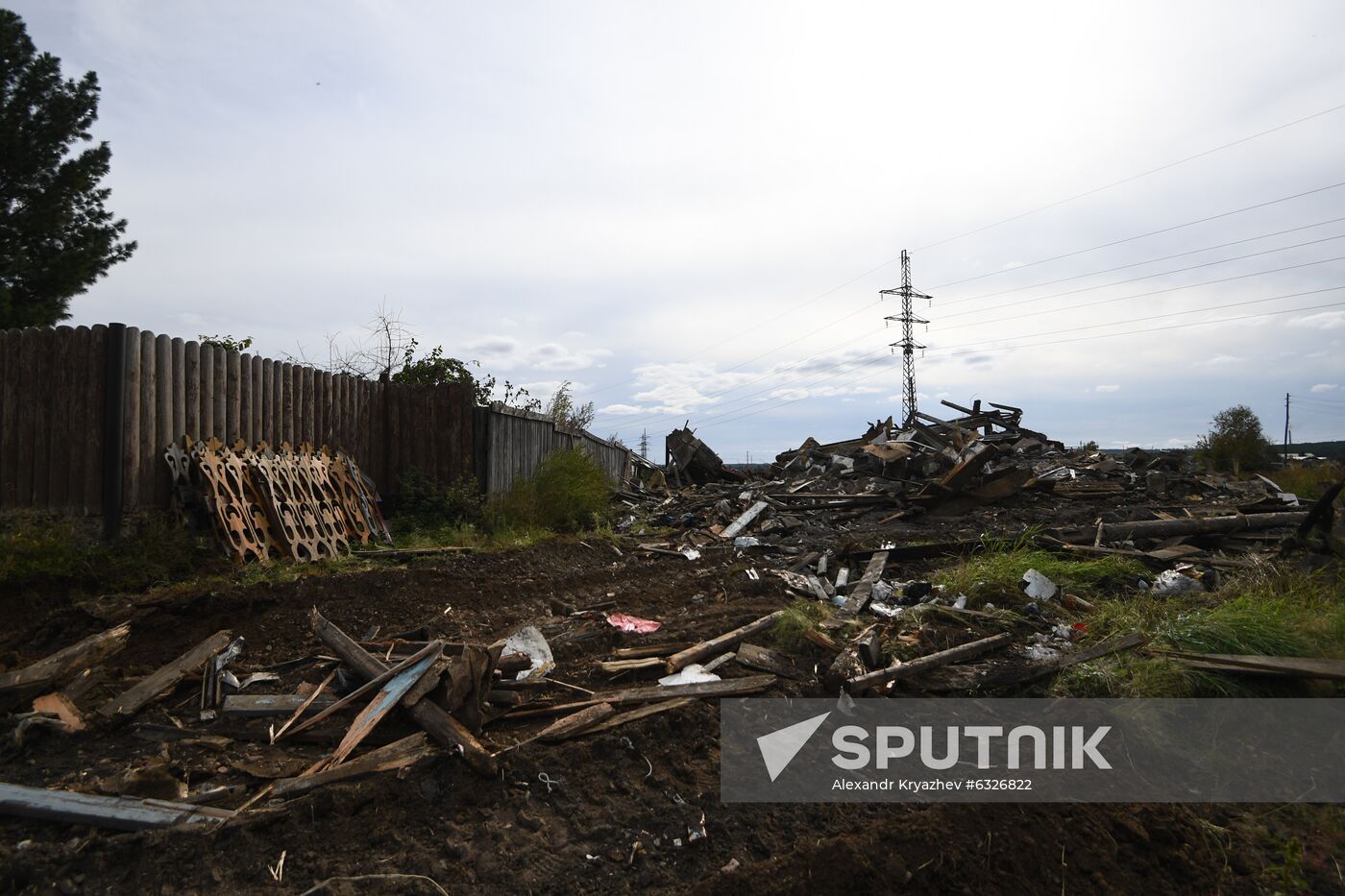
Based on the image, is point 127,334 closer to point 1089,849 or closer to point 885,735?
point 885,735

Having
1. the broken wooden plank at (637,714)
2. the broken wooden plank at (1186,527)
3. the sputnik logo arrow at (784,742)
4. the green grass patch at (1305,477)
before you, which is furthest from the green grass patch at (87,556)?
the green grass patch at (1305,477)

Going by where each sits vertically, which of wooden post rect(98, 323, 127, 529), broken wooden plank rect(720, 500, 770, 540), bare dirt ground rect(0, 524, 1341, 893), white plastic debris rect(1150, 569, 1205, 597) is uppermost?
wooden post rect(98, 323, 127, 529)

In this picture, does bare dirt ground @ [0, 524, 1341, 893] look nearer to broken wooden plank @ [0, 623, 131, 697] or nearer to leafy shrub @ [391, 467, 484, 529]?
broken wooden plank @ [0, 623, 131, 697]

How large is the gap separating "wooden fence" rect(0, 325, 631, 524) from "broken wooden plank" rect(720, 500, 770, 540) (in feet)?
15.8

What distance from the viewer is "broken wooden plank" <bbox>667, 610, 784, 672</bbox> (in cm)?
461

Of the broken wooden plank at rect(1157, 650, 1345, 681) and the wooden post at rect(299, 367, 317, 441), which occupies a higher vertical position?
the wooden post at rect(299, 367, 317, 441)

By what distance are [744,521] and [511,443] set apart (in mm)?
4038

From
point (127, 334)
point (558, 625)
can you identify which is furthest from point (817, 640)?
point (127, 334)

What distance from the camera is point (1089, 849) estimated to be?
297 cm

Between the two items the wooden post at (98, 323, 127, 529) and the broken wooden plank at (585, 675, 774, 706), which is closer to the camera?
the broken wooden plank at (585, 675, 774, 706)

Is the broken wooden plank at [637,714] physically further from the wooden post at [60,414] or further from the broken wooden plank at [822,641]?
the wooden post at [60,414]

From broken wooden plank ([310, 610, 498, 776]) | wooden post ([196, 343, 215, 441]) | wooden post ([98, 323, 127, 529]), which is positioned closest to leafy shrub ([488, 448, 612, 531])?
wooden post ([196, 343, 215, 441])

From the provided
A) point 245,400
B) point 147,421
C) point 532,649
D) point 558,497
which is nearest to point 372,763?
point 532,649

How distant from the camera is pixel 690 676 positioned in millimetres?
4426
